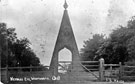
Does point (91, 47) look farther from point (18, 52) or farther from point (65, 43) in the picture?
point (18, 52)

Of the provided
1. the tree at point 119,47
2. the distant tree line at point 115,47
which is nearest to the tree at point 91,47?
the distant tree line at point 115,47

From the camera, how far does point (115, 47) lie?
12000 mm

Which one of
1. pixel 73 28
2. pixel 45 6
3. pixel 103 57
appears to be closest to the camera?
pixel 45 6

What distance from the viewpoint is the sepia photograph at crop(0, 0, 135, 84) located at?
1074 centimetres

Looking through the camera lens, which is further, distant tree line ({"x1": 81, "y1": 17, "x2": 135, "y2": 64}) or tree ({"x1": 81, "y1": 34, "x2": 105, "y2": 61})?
tree ({"x1": 81, "y1": 34, "x2": 105, "y2": 61})

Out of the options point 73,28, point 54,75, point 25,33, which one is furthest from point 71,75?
point 25,33

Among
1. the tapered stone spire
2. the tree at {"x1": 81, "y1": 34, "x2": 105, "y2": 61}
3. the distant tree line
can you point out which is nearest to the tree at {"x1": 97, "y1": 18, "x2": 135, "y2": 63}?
the distant tree line

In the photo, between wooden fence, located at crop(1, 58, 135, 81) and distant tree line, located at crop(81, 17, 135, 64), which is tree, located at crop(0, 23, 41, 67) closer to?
wooden fence, located at crop(1, 58, 135, 81)

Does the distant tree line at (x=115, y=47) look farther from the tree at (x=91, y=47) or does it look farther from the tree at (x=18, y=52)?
the tree at (x=18, y=52)

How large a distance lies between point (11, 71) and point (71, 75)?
294 cm

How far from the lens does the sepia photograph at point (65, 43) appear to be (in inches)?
423

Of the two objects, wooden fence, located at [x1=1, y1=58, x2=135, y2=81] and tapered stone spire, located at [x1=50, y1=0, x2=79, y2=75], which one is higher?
tapered stone spire, located at [x1=50, y1=0, x2=79, y2=75]

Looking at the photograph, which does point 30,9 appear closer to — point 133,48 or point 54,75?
point 54,75

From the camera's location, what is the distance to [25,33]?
1124 cm
